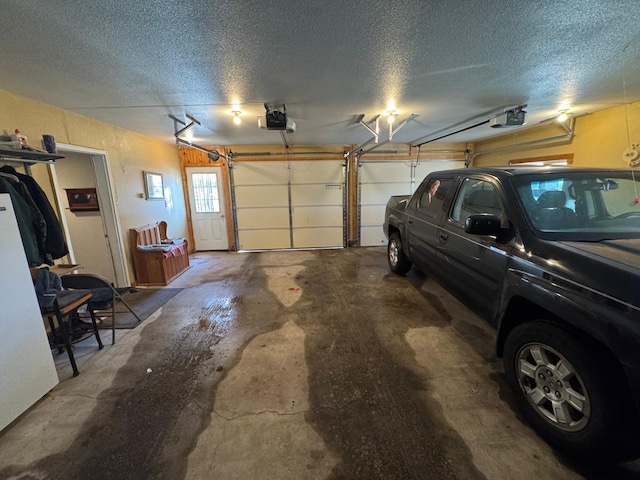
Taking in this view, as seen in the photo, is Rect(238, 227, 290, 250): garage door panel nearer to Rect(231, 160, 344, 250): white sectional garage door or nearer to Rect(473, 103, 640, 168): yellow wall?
Rect(231, 160, 344, 250): white sectional garage door

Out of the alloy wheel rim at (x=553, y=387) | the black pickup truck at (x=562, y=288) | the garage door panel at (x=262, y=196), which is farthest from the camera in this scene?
the garage door panel at (x=262, y=196)

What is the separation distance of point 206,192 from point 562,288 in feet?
23.3

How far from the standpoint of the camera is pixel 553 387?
1.53 metres

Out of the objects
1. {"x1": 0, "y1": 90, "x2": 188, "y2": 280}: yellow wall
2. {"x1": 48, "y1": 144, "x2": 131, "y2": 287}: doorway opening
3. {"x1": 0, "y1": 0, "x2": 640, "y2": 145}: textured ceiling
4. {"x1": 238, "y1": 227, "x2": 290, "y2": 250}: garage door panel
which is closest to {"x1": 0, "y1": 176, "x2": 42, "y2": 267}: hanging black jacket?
{"x1": 0, "y1": 90, "x2": 188, "y2": 280}: yellow wall

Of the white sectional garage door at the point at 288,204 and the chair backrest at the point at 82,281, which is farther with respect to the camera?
the white sectional garage door at the point at 288,204

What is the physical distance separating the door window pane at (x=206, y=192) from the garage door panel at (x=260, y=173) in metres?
0.64

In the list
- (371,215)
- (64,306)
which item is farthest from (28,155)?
(371,215)

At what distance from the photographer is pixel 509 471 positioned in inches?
55.0

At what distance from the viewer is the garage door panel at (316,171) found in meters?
6.68

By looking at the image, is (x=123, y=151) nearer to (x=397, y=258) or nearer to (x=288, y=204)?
(x=288, y=204)

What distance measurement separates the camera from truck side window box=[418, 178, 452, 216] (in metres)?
2.98

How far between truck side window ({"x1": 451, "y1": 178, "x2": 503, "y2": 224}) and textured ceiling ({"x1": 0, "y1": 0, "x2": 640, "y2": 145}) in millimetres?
1090

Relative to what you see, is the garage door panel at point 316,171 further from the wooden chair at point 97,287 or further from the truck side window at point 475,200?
the wooden chair at point 97,287

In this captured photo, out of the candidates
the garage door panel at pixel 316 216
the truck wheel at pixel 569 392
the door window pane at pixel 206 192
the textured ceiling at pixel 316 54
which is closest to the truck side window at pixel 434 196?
the textured ceiling at pixel 316 54
